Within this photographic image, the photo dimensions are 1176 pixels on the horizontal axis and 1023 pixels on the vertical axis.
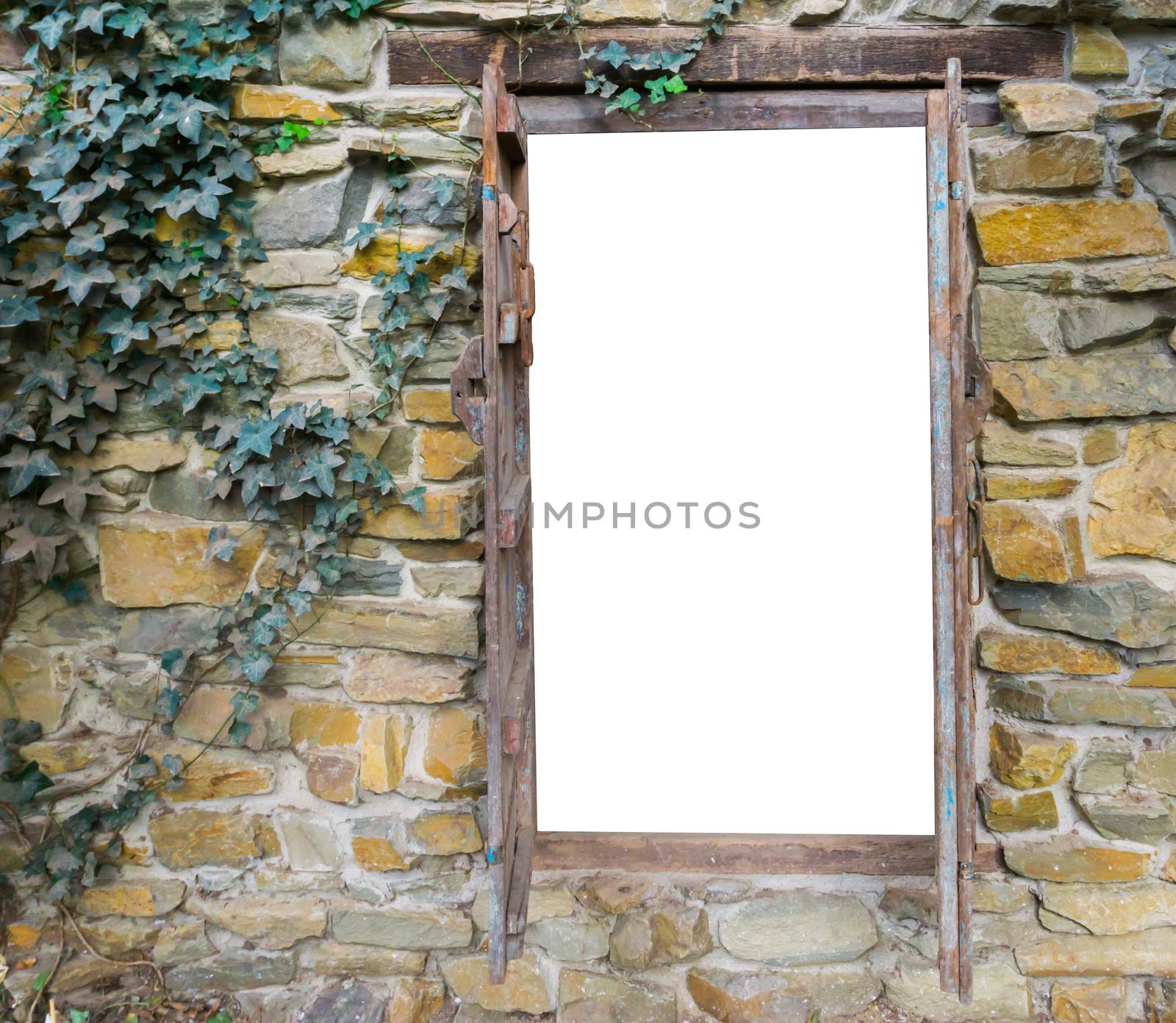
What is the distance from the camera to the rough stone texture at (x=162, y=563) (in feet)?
6.95

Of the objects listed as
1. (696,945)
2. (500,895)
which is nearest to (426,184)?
(500,895)

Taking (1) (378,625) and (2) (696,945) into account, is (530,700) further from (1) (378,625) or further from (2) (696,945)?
(2) (696,945)

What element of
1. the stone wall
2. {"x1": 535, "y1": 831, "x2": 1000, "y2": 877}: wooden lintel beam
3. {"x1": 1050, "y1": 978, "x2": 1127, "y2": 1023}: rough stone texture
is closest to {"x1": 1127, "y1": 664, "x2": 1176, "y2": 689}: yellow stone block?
the stone wall

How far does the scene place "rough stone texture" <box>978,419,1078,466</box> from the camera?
6.60 ft

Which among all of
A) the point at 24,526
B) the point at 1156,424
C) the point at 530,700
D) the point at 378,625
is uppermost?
the point at 1156,424

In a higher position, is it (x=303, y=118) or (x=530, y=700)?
(x=303, y=118)

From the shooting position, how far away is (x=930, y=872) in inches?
84.3

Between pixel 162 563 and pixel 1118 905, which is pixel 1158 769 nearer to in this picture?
pixel 1118 905

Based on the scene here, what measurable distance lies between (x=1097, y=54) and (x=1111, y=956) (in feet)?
6.93

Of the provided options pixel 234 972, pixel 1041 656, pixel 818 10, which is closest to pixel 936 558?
pixel 1041 656

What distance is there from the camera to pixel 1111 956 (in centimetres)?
210

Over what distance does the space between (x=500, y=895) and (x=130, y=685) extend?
3.65 feet

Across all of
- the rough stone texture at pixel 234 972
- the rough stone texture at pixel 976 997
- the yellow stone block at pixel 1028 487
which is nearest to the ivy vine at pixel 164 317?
the rough stone texture at pixel 234 972

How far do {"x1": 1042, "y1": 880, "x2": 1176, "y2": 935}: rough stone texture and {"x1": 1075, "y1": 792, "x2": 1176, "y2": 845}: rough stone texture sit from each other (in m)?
0.12
